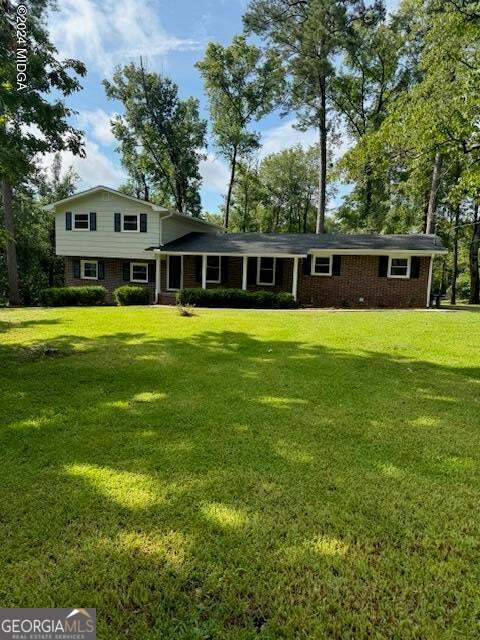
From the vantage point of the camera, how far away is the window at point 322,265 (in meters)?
18.7

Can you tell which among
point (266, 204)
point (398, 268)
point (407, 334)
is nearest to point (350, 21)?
point (398, 268)

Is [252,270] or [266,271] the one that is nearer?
[266,271]

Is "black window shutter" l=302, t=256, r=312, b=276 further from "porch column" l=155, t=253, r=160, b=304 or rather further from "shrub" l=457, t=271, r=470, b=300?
"shrub" l=457, t=271, r=470, b=300

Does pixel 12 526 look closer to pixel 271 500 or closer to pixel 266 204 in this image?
pixel 271 500

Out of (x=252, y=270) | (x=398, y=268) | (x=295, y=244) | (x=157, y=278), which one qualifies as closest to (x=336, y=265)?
(x=295, y=244)

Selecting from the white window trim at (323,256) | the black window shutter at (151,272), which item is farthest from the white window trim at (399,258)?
the black window shutter at (151,272)

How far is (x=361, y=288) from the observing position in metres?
18.4

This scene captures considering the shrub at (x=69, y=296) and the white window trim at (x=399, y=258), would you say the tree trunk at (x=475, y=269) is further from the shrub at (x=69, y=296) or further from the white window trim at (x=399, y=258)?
the shrub at (x=69, y=296)

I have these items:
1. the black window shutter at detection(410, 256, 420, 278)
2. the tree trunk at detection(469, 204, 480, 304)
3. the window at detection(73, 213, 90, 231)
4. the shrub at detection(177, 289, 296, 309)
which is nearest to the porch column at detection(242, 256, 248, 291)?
the shrub at detection(177, 289, 296, 309)

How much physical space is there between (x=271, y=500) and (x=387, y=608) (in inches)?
39.8

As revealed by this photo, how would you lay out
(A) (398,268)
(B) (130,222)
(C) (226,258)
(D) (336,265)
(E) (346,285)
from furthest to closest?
(B) (130,222) < (C) (226,258) < (D) (336,265) < (E) (346,285) < (A) (398,268)

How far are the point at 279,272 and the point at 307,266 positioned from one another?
4.83 feet

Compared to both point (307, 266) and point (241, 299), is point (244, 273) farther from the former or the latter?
point (307, 266)

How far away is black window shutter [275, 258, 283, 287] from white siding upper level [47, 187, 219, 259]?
19.8 feet
